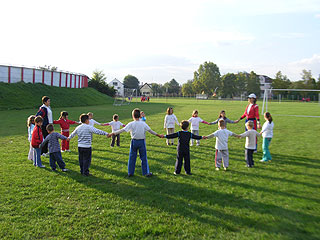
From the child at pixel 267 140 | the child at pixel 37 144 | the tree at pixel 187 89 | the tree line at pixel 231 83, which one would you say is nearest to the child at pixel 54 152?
the child at pixel 37 144

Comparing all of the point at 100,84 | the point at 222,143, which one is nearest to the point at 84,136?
the point at 222,143

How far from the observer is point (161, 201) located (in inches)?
215

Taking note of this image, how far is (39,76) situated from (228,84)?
75927 mm

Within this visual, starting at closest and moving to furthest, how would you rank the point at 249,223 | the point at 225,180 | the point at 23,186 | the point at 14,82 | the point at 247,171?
the point at 249,223 → the point at 23,186 → the point at 225,180 → the point at 247,171 → the point at 14,82

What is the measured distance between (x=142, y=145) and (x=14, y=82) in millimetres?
40158

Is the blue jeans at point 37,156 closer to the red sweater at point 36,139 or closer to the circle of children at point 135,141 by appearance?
the circle of children at point 135,141

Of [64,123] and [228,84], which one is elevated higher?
[228,84]

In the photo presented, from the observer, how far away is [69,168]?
7.82 m

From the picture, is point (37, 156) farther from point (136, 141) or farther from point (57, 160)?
point (136, 141)

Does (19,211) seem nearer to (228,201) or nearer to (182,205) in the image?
(182,205)

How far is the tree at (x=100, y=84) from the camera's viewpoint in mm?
63362

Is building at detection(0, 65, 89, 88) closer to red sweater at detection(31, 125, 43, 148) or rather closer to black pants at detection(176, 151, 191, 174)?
red sweater at detection(31, 125, 43, 148)

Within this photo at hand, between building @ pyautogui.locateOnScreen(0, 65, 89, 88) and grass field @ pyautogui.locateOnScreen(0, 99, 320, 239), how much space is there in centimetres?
3592

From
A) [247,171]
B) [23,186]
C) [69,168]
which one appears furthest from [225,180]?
[23,186]
